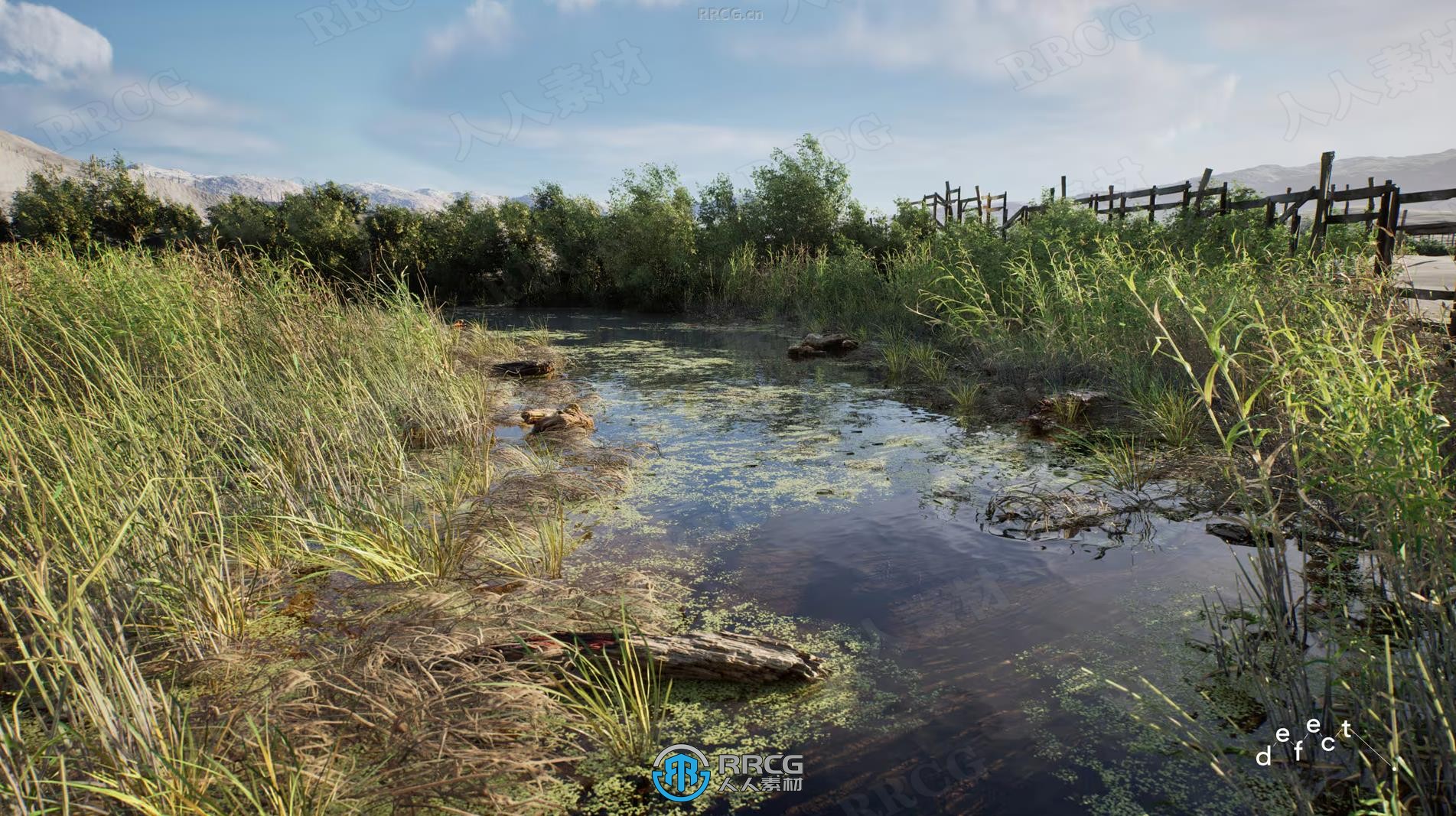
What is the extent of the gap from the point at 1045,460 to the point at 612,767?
436 centimetres

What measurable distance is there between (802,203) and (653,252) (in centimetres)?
454

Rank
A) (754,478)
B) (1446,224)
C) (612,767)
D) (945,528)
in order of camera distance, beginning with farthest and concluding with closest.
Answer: (1446,224)
(754,478)
(945,528)
(612,767)

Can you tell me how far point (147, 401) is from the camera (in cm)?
337

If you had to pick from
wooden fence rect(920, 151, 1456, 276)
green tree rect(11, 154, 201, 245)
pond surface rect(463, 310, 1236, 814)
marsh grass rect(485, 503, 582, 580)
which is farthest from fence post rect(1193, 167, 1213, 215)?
green tree rect(11, 154, 201, 245)

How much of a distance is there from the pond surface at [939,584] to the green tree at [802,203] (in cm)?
1451

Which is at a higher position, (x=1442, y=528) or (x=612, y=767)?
(x=1442, y=528)

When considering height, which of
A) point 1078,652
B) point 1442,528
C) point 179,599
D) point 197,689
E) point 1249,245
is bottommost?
point 1078,652

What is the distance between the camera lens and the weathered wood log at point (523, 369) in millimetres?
10000

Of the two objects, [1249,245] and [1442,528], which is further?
[1249,245]

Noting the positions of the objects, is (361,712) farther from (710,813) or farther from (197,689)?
(710,813)

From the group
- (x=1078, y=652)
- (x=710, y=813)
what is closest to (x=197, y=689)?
(x=710, y=813)

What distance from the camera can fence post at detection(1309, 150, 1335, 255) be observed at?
9.01 m

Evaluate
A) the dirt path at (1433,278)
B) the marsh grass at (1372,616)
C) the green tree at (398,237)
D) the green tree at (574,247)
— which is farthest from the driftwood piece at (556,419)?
the green tree at (398,237)

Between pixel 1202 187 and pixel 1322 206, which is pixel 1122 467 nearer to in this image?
pixel 1322 206
